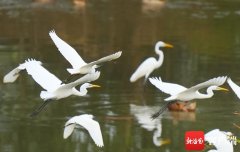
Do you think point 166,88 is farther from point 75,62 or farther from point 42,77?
point 42,77

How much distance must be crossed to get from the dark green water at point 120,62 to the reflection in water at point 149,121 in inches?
0.6

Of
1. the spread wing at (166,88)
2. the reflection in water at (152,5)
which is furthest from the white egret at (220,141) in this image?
the reflection in water at (152,5)

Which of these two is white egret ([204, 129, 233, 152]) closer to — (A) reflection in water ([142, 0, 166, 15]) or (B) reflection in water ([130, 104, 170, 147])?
(B) reflection in water ([130, 104, 170, 147])

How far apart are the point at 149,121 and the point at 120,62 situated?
4792 millimetres

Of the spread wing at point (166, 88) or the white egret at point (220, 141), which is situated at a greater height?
the spread wing at point (166, 88)

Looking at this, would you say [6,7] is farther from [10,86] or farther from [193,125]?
[193,125]

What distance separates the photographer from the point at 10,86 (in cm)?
1323

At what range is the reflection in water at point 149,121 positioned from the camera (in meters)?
10.1

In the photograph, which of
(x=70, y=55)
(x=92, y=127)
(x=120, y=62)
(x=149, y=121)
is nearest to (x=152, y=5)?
(x=120, y=62)

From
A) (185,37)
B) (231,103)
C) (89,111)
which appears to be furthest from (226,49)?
(89,111)

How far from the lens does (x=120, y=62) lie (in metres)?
15.7

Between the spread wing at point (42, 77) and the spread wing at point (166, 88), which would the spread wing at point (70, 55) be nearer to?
the spread wing at point (42, 77)

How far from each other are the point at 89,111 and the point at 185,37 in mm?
8215

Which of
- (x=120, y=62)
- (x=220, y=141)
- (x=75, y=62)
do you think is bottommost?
(x=220, y=141)
